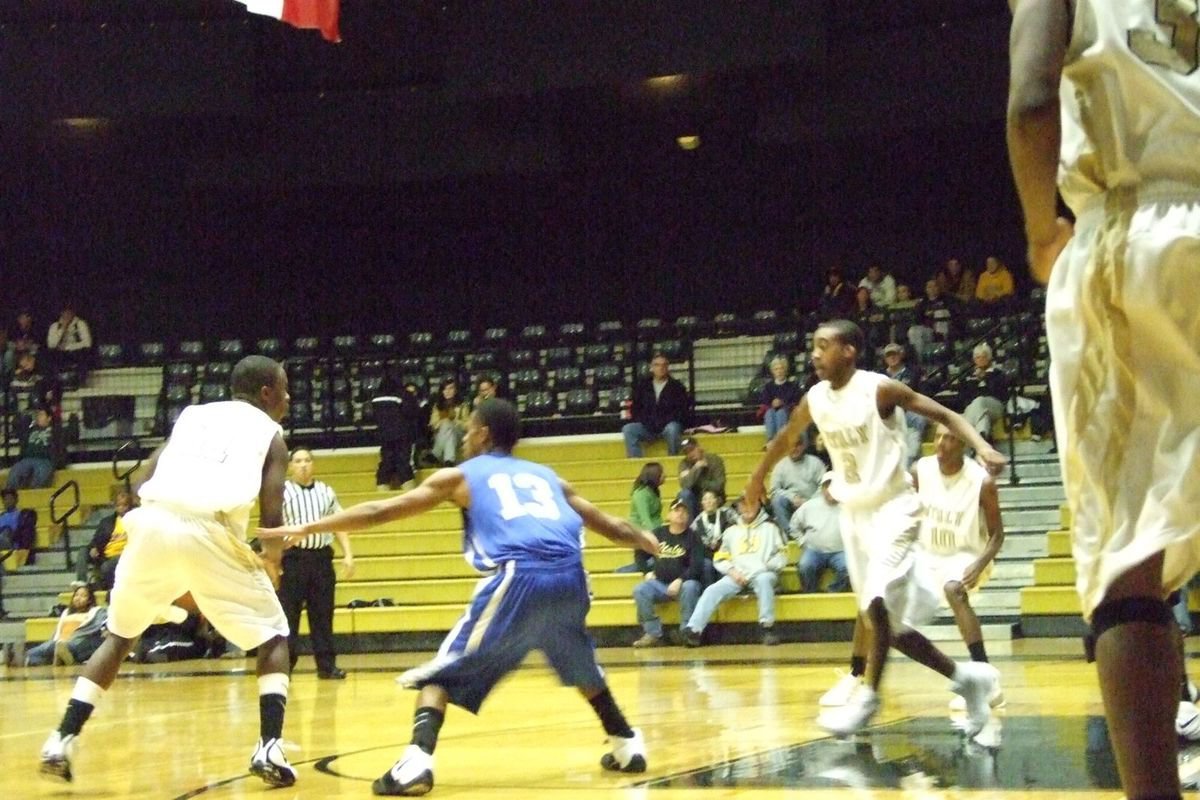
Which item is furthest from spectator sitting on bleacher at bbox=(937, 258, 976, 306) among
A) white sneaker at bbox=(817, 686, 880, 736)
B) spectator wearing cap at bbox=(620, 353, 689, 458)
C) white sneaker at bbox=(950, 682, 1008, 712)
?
white sneaker at bbox=(817, 686, 880, 736)

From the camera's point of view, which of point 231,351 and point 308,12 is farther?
point 231,351

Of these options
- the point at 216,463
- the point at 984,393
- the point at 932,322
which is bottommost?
the point at 984,393

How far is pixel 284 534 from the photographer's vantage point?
6.04 metres

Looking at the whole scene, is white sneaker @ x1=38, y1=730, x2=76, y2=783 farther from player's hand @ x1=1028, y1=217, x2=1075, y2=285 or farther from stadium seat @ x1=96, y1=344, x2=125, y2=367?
→ stadium seat @ x1=96, y1=344, x2=125, y2=367

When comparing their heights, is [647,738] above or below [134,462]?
below

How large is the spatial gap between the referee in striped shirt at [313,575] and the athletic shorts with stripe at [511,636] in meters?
6.06

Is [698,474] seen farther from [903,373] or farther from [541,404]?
[541,404]

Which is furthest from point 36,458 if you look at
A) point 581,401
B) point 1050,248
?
point 1050,248

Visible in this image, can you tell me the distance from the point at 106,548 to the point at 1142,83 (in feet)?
49.6

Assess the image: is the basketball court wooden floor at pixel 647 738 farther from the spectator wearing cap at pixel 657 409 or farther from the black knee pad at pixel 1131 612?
the spectator wearing cap at pixel 657 409

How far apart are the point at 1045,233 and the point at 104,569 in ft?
48.0

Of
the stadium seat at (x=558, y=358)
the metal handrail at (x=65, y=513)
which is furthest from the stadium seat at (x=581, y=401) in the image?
the metal handrail at (x=65, y=513)

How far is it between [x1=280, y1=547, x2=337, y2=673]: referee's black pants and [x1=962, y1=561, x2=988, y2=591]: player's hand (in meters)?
5.52

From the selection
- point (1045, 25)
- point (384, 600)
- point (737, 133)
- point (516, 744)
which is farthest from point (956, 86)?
point (1045, 25)
